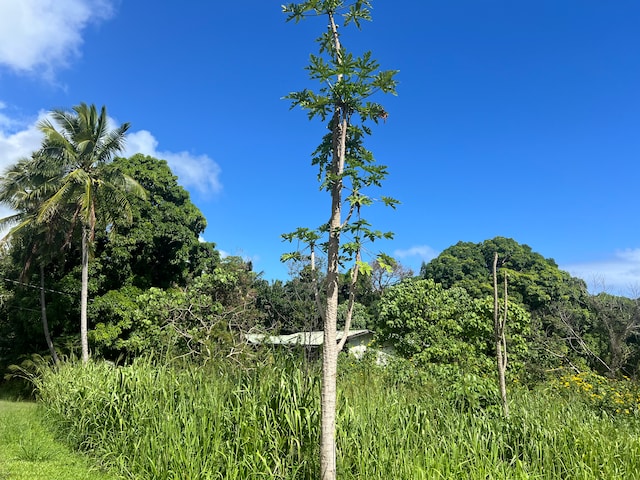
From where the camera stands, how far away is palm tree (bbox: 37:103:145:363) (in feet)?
46.0

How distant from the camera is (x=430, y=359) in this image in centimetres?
1163

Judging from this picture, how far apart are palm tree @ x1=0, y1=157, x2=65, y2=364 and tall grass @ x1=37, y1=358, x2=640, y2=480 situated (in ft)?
38.4

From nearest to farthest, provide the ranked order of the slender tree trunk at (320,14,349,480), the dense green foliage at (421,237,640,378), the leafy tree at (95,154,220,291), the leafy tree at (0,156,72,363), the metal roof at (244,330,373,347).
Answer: the slender tree trunk at (320,14,349,480) → the metal roof at (244,330,373,347) → the leafy tree at (0,156,72,363) → the dense green foliage at (421,237,640,378) → the leafy tree at (95,154,220,291)

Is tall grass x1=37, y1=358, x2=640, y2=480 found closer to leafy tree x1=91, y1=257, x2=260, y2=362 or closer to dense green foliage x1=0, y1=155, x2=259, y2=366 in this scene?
leafy tree x1=91, y1=257, x2=260, y2=362

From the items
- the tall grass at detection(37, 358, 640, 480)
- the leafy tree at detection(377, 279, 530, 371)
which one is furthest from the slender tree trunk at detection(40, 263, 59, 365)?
the tall grass at detection(37, 358, 640, 480)

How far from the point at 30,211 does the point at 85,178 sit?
3.29 metres

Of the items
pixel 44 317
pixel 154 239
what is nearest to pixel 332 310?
pixel 154 239

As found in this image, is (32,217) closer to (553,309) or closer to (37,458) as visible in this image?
(37,458)

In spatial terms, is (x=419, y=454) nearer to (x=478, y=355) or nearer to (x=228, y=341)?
(x=228, y=341)

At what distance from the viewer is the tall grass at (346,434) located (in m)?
3.72

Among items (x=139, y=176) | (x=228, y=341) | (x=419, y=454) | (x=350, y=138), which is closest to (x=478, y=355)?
(x=228, y=341)

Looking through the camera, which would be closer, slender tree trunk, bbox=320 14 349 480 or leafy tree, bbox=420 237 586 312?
slender tree trunk, bbox=320 14 349 480

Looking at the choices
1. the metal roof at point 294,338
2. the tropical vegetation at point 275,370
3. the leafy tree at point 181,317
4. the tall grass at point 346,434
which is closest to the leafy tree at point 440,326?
the tropical vegetation at point 275,370

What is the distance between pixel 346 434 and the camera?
3.88m
